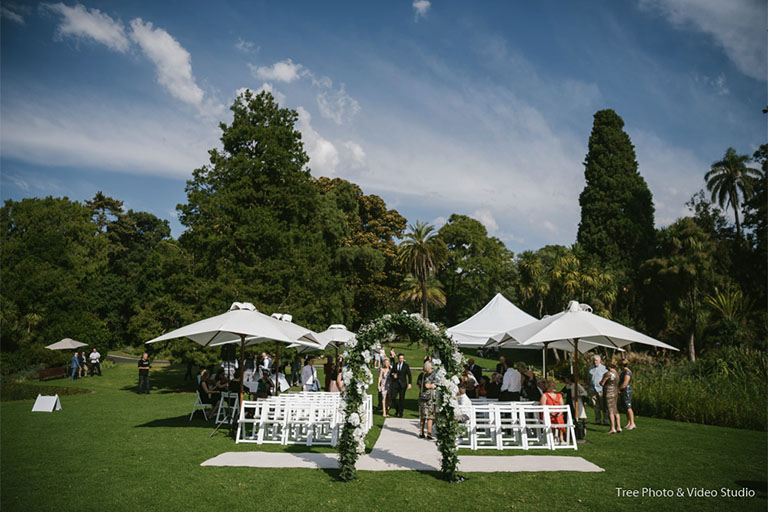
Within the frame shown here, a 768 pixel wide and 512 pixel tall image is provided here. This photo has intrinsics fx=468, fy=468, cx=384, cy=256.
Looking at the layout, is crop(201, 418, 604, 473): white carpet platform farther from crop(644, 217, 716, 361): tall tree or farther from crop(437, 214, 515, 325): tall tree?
crop(437, 214, 515, 325): tall tree

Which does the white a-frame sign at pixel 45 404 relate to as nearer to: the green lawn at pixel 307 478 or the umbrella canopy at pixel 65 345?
the green lawn at pixel 307 478

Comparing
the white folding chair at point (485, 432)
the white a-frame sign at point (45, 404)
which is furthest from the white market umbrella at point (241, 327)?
the white a-frame sign at point (45, 404)

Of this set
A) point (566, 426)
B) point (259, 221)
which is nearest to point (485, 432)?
point (566, 426)

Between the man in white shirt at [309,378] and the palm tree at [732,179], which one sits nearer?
the man in white shirt at [309,378]

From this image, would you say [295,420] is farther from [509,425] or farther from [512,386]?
[512,386]

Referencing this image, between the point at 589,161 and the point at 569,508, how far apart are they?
45.3 metres

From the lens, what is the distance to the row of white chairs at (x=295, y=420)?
9.98 meters

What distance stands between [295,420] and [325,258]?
54.9 feet

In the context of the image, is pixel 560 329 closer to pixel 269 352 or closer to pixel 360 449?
pixel 360 449

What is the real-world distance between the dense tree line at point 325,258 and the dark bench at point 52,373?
299 cm

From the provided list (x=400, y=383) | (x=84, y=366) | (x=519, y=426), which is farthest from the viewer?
(x=84, y=366)

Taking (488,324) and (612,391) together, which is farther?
(488,324)

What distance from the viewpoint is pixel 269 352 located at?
70.5 ft

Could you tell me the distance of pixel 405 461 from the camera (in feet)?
27.7
